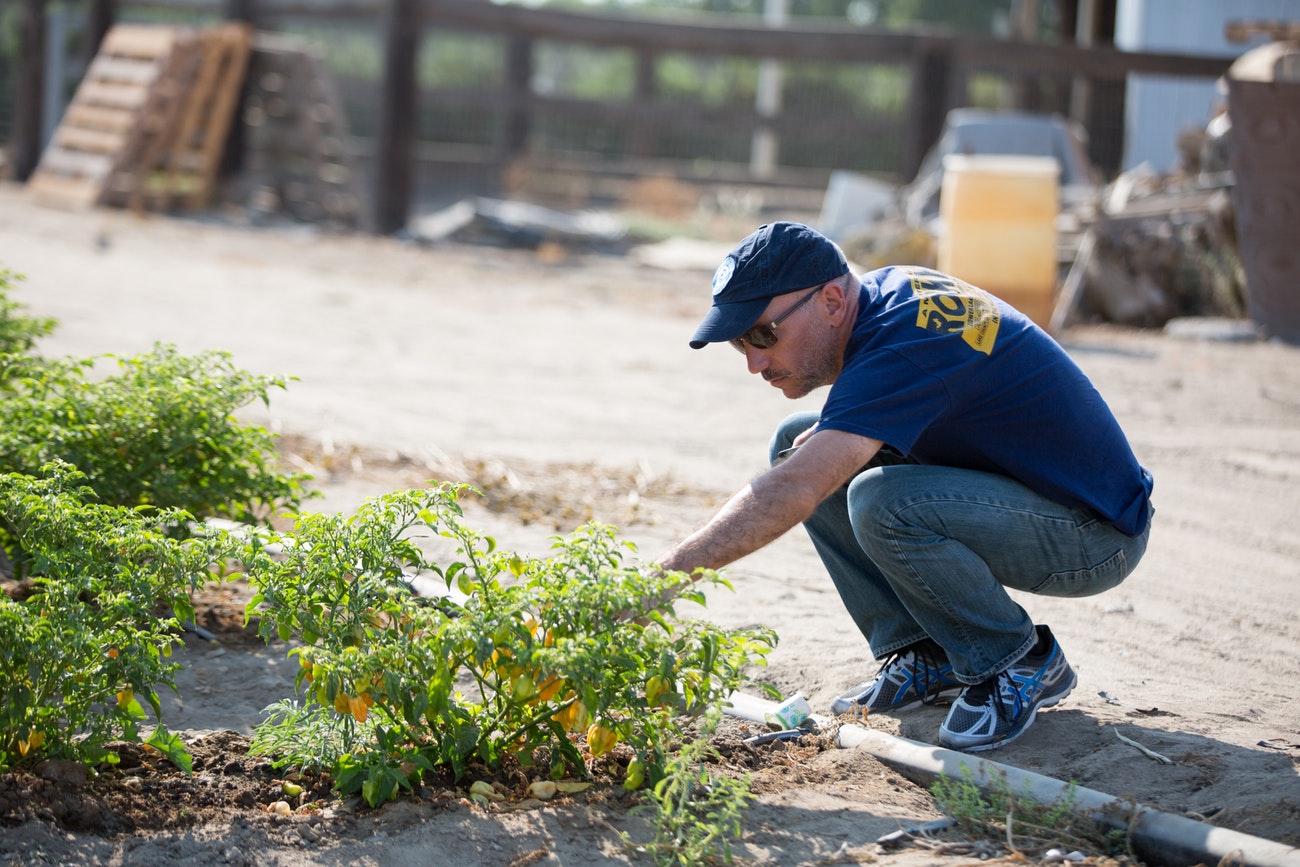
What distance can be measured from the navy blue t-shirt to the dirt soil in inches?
25.9

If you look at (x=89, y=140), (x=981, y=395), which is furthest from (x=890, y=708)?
(x=89, y=140)

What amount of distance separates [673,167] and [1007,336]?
1655cm

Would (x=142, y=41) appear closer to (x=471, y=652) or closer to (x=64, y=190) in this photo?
(x=64, y=190)

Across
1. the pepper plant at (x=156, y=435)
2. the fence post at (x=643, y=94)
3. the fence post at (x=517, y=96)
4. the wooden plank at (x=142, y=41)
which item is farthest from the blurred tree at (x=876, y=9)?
the pepper plant at (x=156, y=435)

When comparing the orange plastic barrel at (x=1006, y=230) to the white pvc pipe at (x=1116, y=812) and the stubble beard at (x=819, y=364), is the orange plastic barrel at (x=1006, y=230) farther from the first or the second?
the white pvc pipe at (x=1116, y=812)

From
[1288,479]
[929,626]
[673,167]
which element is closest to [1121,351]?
[1288,479]

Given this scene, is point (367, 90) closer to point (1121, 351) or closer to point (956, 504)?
point (1121, 351)

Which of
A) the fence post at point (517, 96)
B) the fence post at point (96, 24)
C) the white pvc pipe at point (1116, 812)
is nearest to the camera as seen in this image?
the white pvc pipe at point (1116, 812)

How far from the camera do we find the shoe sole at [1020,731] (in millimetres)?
3143

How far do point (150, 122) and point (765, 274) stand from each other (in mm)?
13222

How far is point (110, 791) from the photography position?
9.30ft

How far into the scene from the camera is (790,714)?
3.25 meters

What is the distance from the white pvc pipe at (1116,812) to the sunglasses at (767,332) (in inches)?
38.8

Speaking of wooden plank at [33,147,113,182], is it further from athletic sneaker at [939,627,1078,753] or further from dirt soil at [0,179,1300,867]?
athletic sneaker at [939,627,1078,753]
